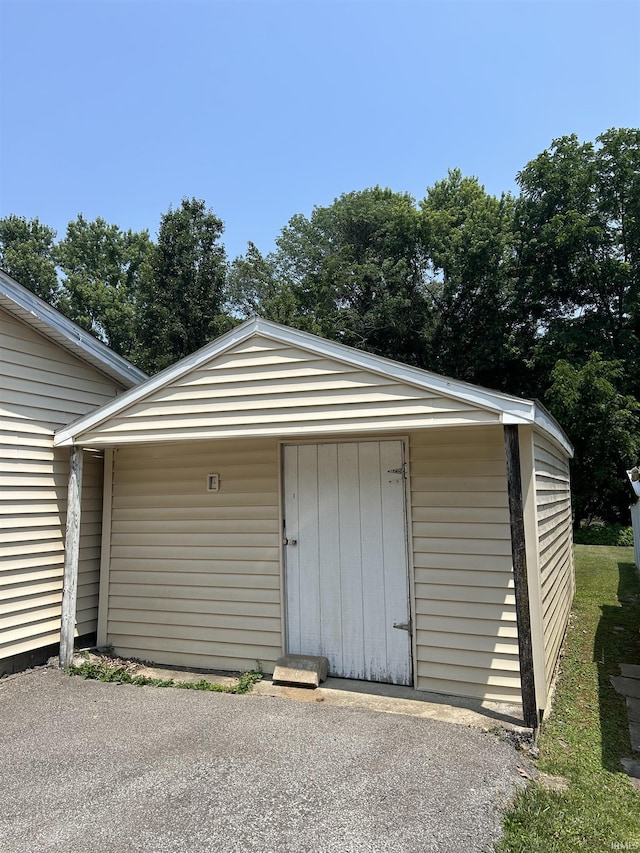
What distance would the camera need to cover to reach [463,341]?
20422 mm

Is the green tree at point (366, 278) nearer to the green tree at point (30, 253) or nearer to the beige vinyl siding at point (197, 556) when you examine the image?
the green tree at point (30, 253)

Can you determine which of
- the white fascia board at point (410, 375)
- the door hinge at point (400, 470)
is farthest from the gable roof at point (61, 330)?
the door hinge at point (400, 470)

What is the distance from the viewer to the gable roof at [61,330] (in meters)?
4.58

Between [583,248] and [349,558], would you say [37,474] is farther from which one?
[583,248]

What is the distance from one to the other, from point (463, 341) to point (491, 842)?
64.2 ft

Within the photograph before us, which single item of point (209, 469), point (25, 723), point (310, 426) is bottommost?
point (25, 723)

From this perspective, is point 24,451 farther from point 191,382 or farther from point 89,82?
point 89,82

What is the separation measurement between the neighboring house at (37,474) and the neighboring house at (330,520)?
37 centimetres

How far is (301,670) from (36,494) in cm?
300

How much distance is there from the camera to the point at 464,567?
398 cm

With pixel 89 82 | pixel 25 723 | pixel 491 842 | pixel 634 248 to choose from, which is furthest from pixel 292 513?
pixel 634 248

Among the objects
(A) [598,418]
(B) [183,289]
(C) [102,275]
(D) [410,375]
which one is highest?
(C) [102,275]

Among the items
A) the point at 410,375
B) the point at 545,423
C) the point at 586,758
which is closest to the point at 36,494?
the point at 410,375

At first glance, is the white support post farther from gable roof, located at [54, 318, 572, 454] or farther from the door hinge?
the door hinge
